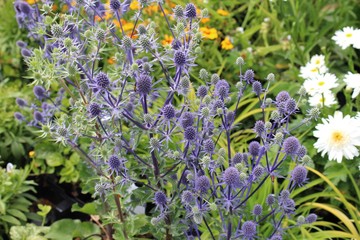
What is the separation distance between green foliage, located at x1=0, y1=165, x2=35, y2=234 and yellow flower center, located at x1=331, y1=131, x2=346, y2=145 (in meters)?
1.49

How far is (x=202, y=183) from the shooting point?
1498 mm

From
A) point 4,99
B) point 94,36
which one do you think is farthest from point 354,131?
point 4,99

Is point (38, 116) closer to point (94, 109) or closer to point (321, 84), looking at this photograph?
point (94, 109)

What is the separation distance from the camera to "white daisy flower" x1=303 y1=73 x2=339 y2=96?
2.34m

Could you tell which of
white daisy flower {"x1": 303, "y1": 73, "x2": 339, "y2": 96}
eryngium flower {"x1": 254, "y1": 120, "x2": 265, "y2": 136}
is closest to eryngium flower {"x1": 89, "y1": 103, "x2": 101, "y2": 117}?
eryngium flower {"x1": 254, "y1": 120, "x2": 265, "y2": 136}

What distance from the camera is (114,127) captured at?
1.66m

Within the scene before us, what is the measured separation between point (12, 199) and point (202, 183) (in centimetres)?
137

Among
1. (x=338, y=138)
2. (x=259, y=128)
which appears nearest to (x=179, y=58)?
(x=259, y=128)

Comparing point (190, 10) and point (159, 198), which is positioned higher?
point (190, 10)

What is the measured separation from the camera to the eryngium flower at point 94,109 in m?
1.49

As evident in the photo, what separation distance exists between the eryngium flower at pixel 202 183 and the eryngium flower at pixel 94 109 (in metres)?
0.38

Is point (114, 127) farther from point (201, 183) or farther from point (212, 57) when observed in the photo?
point (212, 57)

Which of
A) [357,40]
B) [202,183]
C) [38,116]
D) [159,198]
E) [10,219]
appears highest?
[357,40]

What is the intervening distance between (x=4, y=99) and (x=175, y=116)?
172 centimetres
